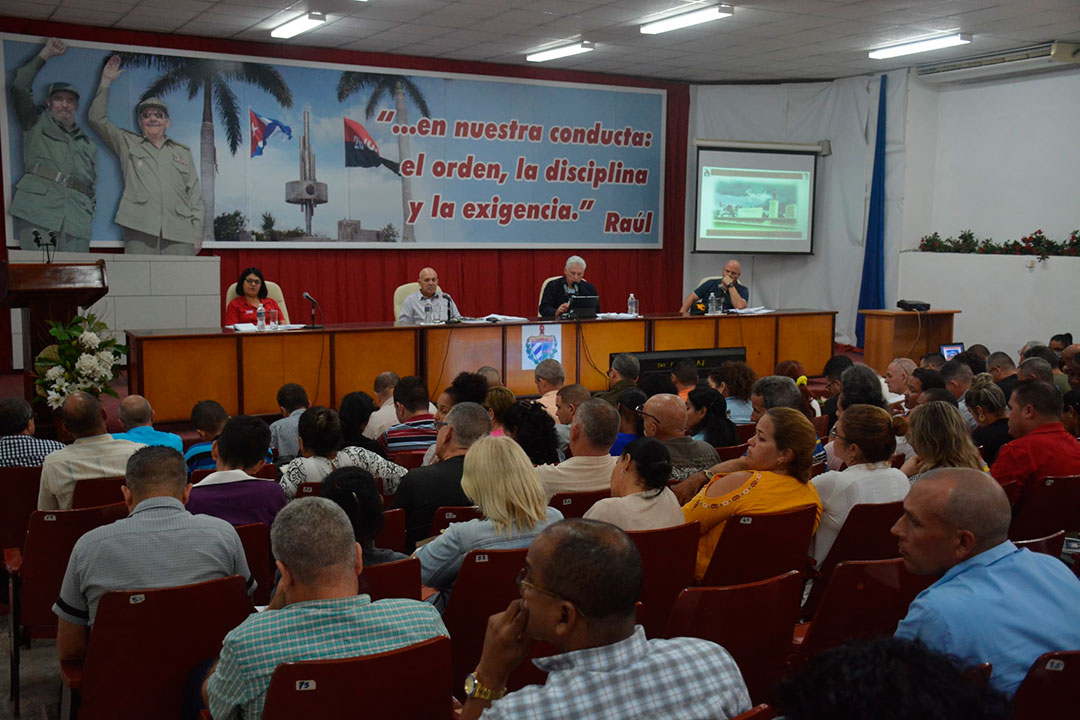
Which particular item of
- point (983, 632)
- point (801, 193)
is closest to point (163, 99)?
point (801, 193)

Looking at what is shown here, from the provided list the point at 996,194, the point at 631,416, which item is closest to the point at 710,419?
the point at 631,416

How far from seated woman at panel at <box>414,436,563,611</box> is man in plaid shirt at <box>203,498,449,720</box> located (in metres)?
0.60

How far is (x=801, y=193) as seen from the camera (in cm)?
1264

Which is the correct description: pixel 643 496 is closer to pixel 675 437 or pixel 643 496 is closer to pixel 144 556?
pixel 675 437

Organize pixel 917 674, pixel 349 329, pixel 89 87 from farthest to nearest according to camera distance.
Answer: pixel 89 87, pixel 349 329, pixel 917 674

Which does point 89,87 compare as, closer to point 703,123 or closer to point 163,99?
point 163,99

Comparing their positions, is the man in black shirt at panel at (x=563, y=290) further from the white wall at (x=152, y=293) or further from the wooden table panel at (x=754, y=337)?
the white wall at (x=152, y=293)

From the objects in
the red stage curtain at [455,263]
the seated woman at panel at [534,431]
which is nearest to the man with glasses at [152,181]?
the red stage curtain at [455,263]

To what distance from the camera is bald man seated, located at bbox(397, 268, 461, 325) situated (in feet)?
28.0

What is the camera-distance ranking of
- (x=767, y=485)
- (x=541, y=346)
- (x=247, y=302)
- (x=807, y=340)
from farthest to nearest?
(x=807, y=340) → (x=541, y=346) → (x=247, y=302) → (x=767, y=485)

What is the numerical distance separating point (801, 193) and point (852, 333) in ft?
6.38

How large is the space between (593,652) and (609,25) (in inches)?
342

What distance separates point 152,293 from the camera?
365 inches

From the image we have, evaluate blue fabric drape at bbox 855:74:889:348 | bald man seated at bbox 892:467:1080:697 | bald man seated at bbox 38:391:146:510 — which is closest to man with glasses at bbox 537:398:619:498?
bald man seated at bbox 892:467:1080:697
